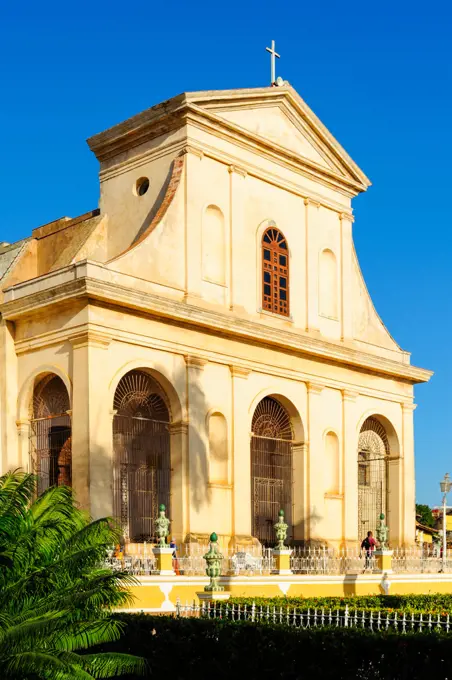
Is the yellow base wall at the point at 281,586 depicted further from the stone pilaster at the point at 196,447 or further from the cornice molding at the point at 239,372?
the cornice molding at the point at 239,372

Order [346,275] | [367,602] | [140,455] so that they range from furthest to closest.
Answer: [346,275]
[140,455]
[367,602]

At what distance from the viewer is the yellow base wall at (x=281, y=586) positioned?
52.6 feet

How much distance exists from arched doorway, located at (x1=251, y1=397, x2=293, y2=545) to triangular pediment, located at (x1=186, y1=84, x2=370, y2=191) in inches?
259

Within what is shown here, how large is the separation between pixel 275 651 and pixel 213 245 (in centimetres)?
1459

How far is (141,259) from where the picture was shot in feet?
71.1

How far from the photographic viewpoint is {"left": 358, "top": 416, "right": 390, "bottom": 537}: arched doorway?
2798cm

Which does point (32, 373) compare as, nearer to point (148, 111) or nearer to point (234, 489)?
point (234, 489)

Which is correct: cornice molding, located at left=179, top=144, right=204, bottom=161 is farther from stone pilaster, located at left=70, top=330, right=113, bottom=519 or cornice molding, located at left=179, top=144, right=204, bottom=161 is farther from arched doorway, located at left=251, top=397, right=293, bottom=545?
arched doorway, located at left=251, top=397, right=293, bottom=545

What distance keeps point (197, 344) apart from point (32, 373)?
11.9 feet

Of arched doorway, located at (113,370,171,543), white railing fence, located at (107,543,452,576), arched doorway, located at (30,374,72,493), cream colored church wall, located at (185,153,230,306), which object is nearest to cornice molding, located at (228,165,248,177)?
cream colored church wall, located at (185,153,230,306)

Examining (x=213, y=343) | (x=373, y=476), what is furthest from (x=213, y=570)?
(x=373, y=476)

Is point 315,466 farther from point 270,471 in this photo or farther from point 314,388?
point 314,388

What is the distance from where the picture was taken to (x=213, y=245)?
23.6m

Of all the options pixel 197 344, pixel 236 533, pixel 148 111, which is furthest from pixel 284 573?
pixel 148 111
